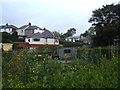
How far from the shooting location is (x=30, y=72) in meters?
3.34

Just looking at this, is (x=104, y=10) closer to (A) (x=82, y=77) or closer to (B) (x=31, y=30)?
(B) (x=31, y=30)

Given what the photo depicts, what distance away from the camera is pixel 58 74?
90.0 inches

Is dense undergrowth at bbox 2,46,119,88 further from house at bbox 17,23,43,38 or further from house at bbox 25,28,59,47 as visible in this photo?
house at bbox 17,23,43,38

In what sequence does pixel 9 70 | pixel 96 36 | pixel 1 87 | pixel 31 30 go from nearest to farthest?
1. pixel 1 87
2. pixel 9 70
3. pixel 96 36
4. pixel 31 30

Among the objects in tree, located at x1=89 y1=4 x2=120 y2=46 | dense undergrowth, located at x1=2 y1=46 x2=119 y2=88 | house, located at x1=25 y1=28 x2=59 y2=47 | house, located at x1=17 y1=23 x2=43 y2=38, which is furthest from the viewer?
house, located at x1=17 y1=23 x2=43 y2=38

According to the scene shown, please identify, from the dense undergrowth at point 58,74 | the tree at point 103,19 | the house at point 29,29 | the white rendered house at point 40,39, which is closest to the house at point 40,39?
the white rendered house at point 40,39

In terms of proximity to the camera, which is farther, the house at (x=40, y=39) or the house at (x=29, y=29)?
the house at (x=29, y=29)

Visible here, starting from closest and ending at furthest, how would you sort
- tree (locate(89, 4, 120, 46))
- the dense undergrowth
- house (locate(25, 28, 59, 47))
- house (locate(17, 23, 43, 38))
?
the dense undergrowth → tree (locate(89, 4, 120, 46)) → house (locate(25, 28, 59, 47)) → house (locate(17, 23, 43, 38))

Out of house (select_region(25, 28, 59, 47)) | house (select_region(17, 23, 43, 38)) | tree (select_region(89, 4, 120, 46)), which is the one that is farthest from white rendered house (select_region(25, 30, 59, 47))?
tree (select_region(89, 4, 120, 46))

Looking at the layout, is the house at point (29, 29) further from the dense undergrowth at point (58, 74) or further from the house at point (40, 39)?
the dense undergrowth at point (58, 74)

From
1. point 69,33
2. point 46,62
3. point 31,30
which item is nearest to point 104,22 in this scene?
point 31,30

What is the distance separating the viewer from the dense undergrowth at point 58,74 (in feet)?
6.38

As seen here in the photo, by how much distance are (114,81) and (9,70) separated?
109 inches

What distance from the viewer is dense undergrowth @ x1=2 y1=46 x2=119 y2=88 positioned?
6.38 ft
